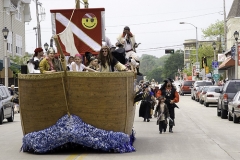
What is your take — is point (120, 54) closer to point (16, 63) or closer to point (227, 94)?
point (227, 94)

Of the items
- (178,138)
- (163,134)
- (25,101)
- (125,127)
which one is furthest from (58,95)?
(163,134)

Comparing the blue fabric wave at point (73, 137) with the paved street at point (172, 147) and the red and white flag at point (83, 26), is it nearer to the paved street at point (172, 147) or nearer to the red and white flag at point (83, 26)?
the paved street at point (172, 147)

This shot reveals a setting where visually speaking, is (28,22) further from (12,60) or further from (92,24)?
(92,24)

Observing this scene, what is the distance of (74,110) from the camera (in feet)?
43.3

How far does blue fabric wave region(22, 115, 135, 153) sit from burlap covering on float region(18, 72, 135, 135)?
6.4 inches

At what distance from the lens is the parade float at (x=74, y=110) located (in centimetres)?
1305

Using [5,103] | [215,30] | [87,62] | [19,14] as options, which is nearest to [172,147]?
[87,62]

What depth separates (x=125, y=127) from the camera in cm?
1387

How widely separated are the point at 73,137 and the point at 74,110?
0.62 meters

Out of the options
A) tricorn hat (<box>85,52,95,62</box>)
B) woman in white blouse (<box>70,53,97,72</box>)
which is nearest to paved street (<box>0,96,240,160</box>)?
woman in white blouse (<box>70,53,97,72</box>)

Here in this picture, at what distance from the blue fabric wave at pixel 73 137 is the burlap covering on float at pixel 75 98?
16 centimetres

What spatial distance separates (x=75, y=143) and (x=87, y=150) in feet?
2.40

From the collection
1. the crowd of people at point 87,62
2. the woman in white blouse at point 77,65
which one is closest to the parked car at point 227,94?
the crowd of people at point 87,62

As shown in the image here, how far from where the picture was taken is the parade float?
42.8ft
